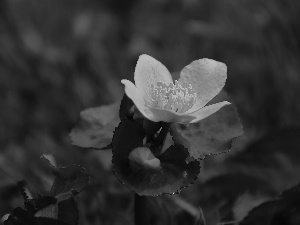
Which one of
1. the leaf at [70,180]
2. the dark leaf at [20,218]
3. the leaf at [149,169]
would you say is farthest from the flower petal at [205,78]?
the dark leaf at [20,218]

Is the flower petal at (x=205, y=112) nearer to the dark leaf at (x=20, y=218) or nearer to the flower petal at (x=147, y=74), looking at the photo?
the flower petal at (x=147, y=74)

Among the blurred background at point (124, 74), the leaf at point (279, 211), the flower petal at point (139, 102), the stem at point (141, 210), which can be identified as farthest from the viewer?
the blurred background at point (124, 74)

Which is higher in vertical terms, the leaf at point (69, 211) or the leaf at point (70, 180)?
the leaf at point (70, 180)

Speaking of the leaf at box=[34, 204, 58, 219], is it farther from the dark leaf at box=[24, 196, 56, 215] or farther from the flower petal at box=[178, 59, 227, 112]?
the flower petal at box=[178, 59, 227, 112]

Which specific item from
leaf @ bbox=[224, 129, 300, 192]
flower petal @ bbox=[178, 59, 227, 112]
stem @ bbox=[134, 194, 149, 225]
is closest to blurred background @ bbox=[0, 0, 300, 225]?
leaf @ bbox=[224, 129, 300, 192]

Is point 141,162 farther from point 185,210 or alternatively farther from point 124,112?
point 185,210

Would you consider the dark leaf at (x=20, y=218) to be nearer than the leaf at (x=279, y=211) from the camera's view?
Yes

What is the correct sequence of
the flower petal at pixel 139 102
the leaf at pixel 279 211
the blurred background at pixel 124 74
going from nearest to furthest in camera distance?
the flower petal at pixel 139 102 → the leaf at pixel 279 211 → the blurred background at pixel 124 74
